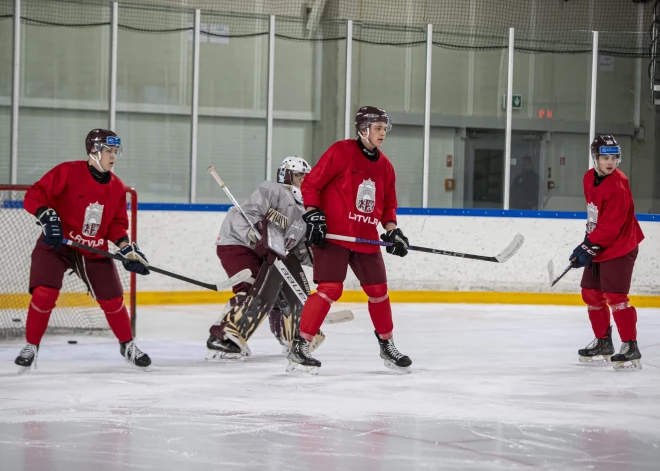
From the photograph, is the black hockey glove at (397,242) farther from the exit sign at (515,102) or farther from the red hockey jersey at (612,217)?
the exit sign at (515,102)

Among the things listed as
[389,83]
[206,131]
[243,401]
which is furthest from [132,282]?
[389,83]

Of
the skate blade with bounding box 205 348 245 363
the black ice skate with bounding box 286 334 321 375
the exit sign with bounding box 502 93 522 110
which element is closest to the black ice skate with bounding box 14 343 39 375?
the skate blade with bounding box 205 348 245 363

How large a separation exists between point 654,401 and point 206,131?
5.02m

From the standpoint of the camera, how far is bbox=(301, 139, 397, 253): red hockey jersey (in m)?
4.18

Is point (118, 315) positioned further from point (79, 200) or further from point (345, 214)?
point (345, 214)

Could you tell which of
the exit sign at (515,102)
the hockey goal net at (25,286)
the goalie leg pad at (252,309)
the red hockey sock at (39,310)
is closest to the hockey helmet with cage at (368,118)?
the goalie leg pad at (252,309)

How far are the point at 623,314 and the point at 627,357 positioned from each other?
0.18 meters

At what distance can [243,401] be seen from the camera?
11.8 feet

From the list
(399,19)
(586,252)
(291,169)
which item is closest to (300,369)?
(291,169)

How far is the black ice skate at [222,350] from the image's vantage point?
4691 mm

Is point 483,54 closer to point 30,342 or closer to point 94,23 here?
point 94,23

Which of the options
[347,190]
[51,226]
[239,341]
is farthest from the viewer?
[239,341]

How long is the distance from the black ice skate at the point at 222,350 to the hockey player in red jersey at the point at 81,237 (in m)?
0.43

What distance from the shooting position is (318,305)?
4.22 meters
